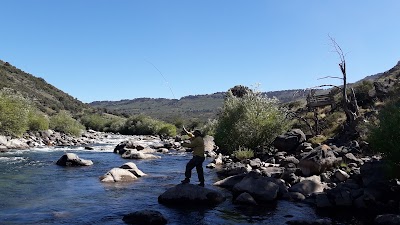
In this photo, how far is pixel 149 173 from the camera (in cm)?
2903

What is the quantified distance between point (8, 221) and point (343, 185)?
15.1 meters

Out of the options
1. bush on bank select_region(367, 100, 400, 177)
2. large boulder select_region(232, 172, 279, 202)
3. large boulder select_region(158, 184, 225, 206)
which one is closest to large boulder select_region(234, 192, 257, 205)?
large boulder select_region(232, 172, 279, 202)

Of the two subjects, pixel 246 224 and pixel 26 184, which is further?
pixel 26 184

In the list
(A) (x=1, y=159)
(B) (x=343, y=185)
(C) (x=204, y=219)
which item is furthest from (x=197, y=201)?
(A) (x=1, y=159)

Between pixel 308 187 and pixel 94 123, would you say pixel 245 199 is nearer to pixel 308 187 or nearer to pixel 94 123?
pixel 308 187

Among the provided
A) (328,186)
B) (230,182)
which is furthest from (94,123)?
(328,186)

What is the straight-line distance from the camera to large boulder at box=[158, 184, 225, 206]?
1828 centimetres

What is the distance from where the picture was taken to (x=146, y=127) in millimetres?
104375

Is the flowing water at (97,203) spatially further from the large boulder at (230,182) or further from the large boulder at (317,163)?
the large boulder at (317,163)

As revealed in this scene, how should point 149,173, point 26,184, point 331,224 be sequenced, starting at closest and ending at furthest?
point 331,224 → point 26,184 → point 149,173

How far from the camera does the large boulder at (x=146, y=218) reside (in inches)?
583

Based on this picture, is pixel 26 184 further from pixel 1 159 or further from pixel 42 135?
pixel 42 135

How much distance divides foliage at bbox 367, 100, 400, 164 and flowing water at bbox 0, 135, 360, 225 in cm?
438

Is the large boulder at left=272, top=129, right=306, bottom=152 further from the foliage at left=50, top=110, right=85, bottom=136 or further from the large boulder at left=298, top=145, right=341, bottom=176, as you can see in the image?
the foliage at left=50, top=110, right=85, bottom=136
